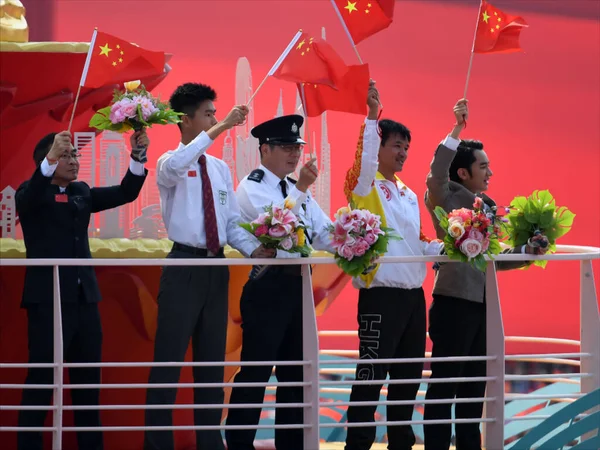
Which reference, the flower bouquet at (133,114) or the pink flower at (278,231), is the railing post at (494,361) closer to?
the pink flower at (278,231)

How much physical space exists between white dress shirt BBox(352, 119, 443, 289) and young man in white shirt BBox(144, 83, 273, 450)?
0.50 metres

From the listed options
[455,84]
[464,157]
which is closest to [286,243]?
[464,157]

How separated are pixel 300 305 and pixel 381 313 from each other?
0.34m

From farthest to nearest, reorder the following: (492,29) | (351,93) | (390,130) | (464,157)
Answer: (492,29), (464,157), (390,130), (351,93)

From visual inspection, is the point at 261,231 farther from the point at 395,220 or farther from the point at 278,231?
the point at 395,220

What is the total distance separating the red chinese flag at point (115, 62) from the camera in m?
4.00

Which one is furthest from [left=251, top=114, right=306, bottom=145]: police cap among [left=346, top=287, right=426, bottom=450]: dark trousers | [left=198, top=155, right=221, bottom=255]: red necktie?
[left=346, top=287, right=426, bottom=450]: dark trousers

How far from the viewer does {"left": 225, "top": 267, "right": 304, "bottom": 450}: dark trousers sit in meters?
3.80

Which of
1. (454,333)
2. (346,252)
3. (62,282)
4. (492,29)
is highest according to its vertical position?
(492,29)

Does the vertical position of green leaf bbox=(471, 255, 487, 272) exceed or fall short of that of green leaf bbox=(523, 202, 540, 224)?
it falls short

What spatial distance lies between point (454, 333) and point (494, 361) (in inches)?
10.5

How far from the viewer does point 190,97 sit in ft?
13.4

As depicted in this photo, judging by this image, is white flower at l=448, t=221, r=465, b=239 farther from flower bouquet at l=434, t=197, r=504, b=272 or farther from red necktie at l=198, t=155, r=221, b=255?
red necktie at l=198, t=155, r=221, b=255

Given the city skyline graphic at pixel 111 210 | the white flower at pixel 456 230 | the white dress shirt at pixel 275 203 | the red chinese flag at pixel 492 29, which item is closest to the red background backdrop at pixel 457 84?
the city skyline graphic at pixel 111 210
